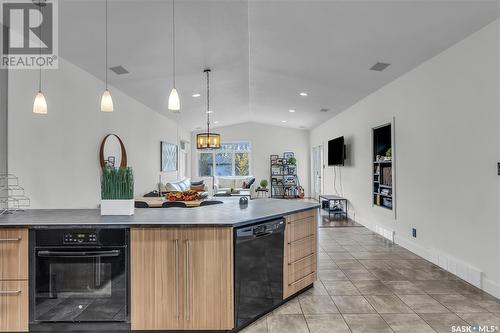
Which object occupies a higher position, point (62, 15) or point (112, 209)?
point (62, 15)

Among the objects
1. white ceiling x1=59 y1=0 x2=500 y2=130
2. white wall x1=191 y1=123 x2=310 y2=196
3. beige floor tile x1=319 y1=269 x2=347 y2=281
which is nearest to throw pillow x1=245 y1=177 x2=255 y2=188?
white wall x1=191 y1=123 x2=310 y2=196

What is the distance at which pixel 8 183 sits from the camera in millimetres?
3127

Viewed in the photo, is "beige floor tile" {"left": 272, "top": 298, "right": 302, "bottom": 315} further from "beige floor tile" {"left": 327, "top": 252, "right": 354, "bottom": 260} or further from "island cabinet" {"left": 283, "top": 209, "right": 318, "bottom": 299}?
"beige floor tile" {"left": 327, "top": 252, "right": 354, "bottom": 260}

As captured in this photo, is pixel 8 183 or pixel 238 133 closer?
pixel 8 183

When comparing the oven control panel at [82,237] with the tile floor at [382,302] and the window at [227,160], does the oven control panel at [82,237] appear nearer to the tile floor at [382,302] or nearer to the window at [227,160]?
the tile floor at [382,302]

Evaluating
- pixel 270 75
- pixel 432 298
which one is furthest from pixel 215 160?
pixel 432 298

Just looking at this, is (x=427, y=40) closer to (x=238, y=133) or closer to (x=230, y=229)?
(x=230, y=229)

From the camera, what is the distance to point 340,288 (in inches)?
121

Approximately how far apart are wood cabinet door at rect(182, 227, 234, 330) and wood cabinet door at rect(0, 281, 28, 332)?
114 centimetres

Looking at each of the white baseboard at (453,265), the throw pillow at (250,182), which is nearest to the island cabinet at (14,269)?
the white baseboard at (453,265)

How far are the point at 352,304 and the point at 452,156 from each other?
2093 mm

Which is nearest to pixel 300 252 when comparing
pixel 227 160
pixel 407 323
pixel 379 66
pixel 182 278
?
pixel 407 323

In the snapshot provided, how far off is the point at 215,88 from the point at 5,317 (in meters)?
5.00

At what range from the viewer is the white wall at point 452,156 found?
2.89 metres
